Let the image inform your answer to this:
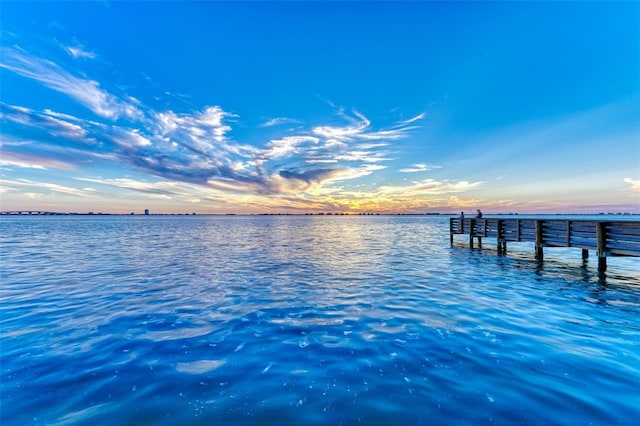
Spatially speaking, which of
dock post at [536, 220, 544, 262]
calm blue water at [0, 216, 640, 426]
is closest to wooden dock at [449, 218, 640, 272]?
dock post at [536, 220, 544, 262]

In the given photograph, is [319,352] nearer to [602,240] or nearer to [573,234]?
[602,240]

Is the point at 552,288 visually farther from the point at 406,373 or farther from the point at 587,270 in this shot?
the point at 406,373

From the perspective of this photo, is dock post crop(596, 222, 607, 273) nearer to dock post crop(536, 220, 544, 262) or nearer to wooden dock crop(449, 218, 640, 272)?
wooden dock crop(449, 218, 640, 272)

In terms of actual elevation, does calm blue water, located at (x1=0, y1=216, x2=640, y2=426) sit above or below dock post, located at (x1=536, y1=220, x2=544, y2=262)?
below

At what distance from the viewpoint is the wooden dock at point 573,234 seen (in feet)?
51.0

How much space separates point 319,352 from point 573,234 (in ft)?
65.8

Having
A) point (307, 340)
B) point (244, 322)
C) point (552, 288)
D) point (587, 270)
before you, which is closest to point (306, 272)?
point (244, 322)

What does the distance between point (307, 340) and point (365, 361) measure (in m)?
1.77

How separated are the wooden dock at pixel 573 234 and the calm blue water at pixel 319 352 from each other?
251 centimetres

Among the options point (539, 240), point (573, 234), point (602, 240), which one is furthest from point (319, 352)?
point (539, 240)

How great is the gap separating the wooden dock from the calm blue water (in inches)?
98.8

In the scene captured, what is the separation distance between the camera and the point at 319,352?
6.96 metres

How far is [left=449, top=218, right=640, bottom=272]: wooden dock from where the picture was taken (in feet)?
51.0

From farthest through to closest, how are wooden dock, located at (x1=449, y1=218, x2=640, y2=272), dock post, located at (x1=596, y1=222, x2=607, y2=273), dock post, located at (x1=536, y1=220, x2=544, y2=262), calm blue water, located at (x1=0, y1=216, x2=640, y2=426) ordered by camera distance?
dock post, located at (x1=536, y1=220, x2=544, y2=262) → dock post, located at (x1=596, y1=222, x2=607, y2=273) → wooden dock, located at (x1=449, y1=218, x2=640, y2=272) → calm blue water, located at (x1=0, y1=216, x2=640, y2=426)
